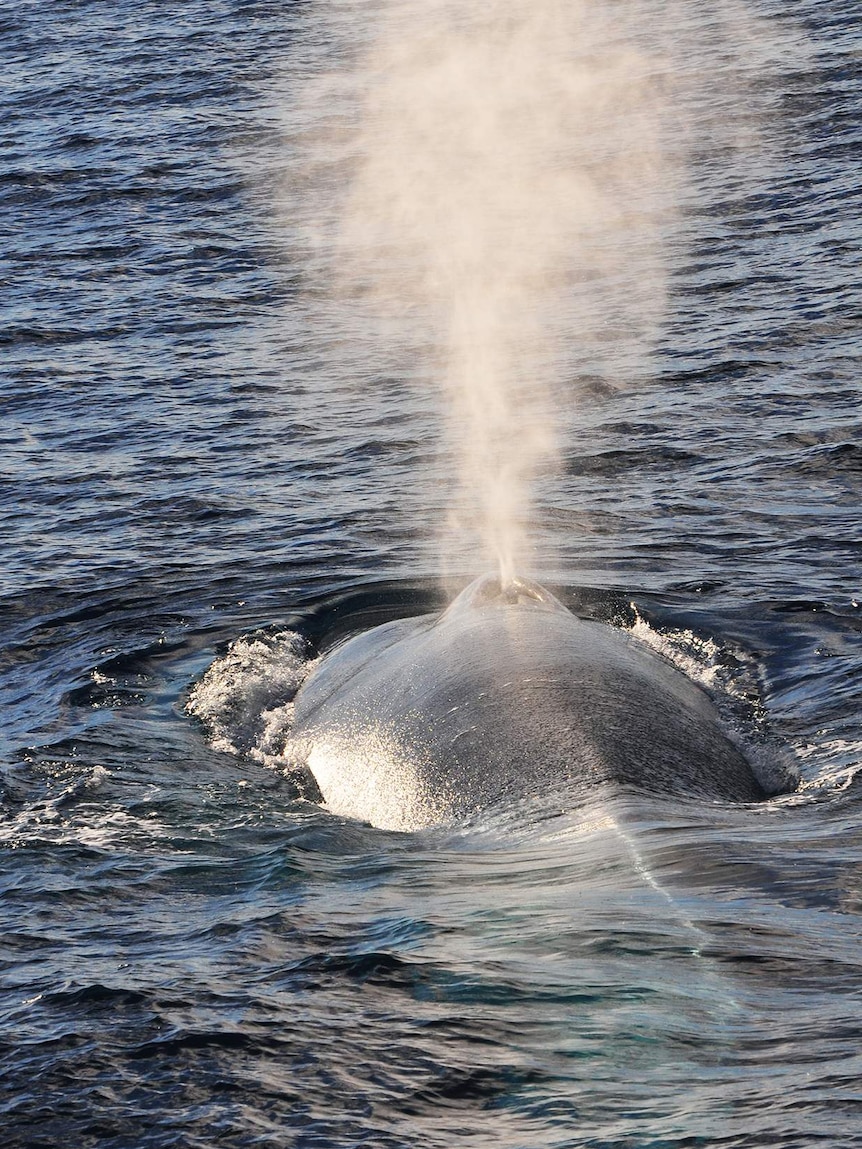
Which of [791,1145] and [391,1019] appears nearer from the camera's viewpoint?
[791,1145]

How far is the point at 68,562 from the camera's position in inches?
772

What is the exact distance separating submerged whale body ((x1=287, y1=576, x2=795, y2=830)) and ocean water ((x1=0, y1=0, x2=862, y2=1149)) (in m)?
0.43

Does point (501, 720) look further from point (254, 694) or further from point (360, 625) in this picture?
point (360, 625)

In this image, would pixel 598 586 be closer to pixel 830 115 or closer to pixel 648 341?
pixel 648 341

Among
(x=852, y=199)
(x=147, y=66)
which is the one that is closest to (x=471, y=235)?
(x=852, y=199)

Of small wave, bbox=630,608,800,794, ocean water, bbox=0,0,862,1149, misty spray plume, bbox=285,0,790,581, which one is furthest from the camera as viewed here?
misty spray plume, bbox=285,0,790,581

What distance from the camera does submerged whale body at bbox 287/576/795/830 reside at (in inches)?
442

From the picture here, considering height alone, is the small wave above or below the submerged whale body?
below

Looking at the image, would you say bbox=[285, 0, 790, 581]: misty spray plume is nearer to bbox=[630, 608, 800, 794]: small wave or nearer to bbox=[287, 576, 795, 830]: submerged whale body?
bbox=[630, 608, 800, 794]: small wave

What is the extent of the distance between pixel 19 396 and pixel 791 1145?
21.9 metres

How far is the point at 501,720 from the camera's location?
11898 millimetres

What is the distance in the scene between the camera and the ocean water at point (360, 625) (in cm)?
746

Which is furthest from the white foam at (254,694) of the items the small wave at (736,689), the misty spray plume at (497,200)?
the small wave at (736,689)

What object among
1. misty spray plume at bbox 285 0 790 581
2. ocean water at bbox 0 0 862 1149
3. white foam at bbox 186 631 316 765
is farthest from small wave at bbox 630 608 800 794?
white foam at bbox 186 631 316 765
